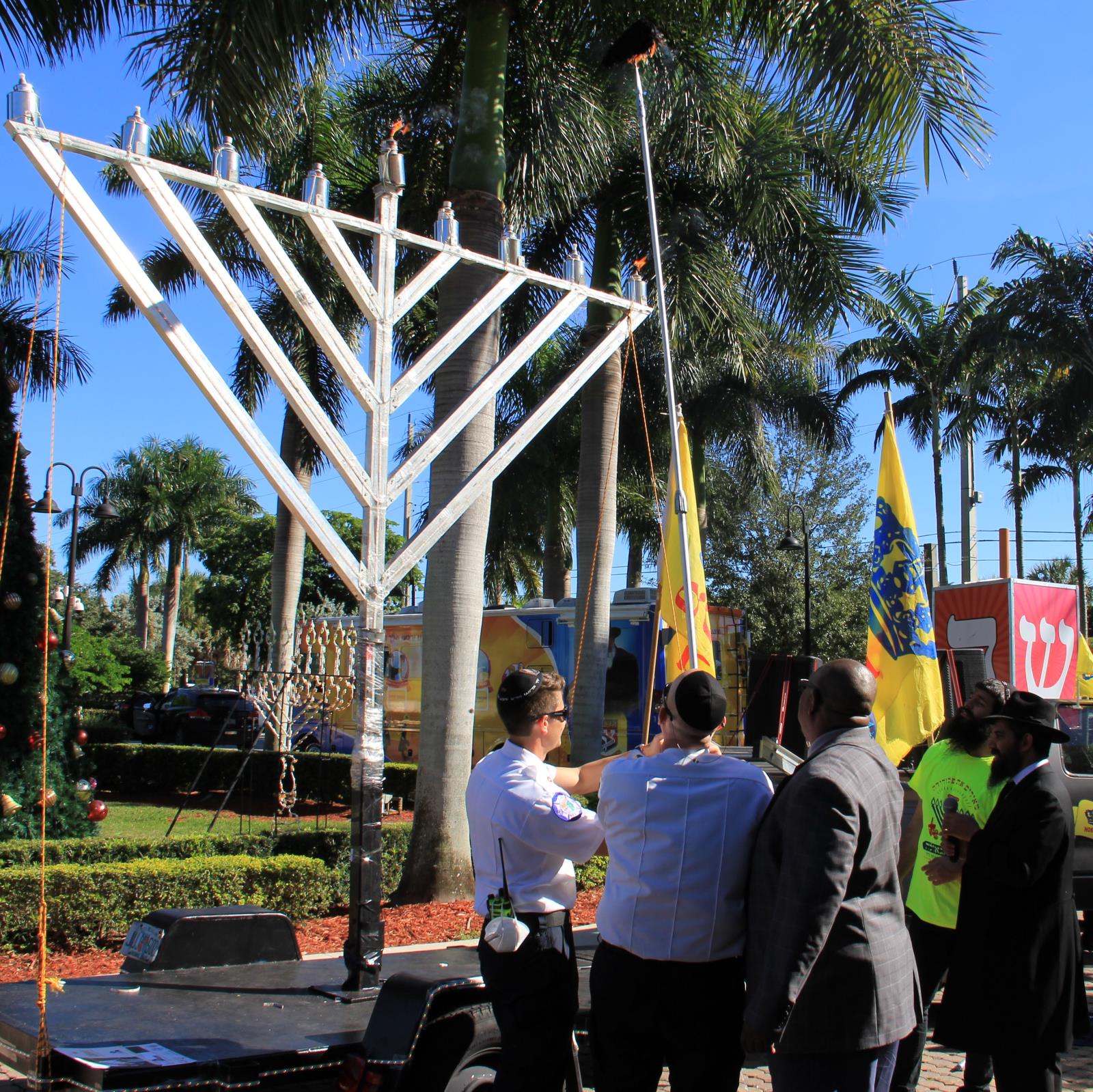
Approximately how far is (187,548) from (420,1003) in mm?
46955

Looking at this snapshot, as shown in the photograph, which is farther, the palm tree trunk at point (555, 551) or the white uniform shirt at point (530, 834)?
the palm tree trunk at point (555, 551)

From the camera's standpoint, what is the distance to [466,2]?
9.39m

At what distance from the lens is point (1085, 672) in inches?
520

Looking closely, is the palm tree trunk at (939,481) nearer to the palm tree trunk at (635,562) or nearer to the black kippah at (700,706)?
the palm tree trunk at (635,562)

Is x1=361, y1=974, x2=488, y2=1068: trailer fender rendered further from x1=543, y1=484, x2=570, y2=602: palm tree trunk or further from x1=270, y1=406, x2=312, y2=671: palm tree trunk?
x1=543, y1=484, x2=570, y2=602: palm tree trunk

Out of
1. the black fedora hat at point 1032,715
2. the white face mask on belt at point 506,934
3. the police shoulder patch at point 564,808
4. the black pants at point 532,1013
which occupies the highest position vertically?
the black fedora hat at point 1032,715

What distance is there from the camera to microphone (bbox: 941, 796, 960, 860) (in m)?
4.49

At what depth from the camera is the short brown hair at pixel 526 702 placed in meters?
3.66

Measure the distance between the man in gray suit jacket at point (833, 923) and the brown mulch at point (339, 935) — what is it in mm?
3995

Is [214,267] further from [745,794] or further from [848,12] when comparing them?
[848,12]

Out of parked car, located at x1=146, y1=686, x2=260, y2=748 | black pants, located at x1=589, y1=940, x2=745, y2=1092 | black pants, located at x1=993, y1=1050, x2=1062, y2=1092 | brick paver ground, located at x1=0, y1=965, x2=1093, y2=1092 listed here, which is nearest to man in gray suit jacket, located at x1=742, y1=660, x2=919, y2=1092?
black pants, located at x1=589, y1=940, x2=745, y2=1092

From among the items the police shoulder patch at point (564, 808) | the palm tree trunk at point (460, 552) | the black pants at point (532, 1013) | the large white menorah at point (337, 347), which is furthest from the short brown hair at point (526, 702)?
the palm tree trunk at point (460, 552)

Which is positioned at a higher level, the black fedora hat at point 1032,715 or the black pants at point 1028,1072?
the black fedora hat at point 1032,715

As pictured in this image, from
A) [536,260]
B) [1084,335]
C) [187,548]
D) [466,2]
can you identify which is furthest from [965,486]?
[187,548]
